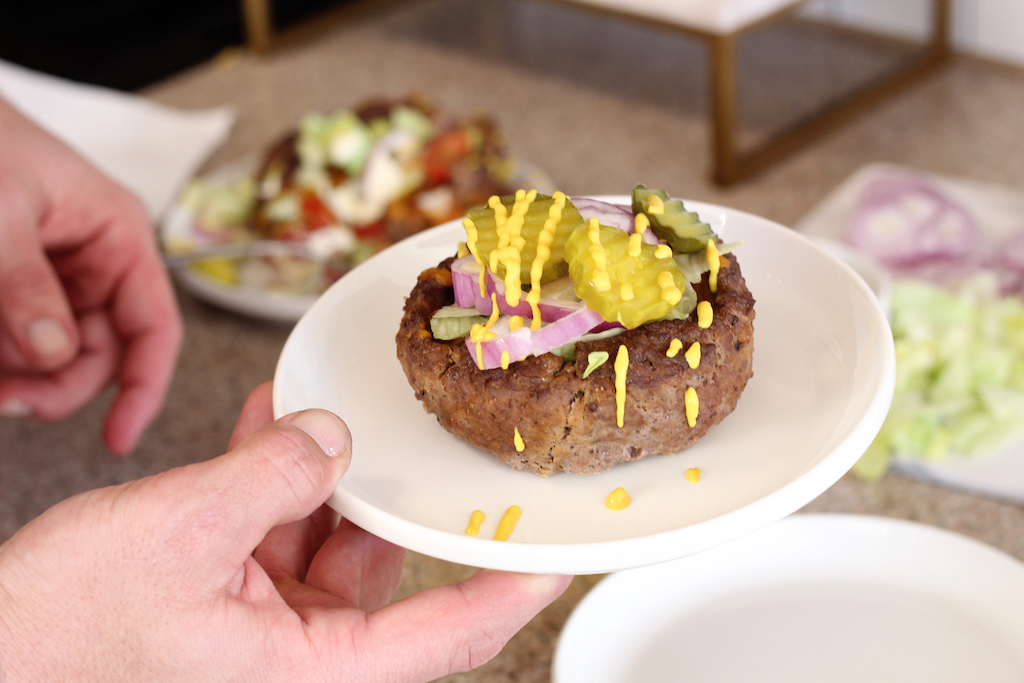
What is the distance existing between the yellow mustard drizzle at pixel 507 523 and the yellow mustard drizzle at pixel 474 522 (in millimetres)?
15

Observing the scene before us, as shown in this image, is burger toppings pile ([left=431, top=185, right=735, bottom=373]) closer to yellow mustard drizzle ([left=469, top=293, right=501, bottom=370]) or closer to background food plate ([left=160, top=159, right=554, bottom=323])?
yellow mustard drizzle ([left=469, top=293, right=501, bottom=370])

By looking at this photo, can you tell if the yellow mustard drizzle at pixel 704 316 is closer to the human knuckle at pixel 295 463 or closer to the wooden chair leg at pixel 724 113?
the human knuckle at pixel 295 463

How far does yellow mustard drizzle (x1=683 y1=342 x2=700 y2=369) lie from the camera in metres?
0.73

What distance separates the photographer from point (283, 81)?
2.56 m

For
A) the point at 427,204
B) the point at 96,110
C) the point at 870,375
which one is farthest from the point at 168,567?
the point at 96,110

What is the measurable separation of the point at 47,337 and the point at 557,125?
1.34m

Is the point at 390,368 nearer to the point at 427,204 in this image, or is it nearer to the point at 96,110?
the point at 427,204

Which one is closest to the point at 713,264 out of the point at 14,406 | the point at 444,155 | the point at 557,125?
the point at 14,406

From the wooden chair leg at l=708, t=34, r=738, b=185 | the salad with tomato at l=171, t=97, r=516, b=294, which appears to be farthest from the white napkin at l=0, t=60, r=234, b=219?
the wooden chair leg at l=708, t=34, r=738, b=185

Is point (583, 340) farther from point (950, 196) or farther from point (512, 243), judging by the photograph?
point (950, 196)

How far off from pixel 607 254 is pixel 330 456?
0.84 feet

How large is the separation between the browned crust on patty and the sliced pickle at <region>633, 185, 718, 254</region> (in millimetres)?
53

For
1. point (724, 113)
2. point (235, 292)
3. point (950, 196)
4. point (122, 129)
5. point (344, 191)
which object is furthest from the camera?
point (122, 129)

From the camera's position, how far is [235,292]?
58.6 inches
